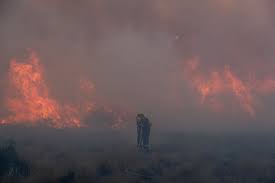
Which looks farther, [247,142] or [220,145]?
[247,142]

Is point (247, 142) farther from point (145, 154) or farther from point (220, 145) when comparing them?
point (145, 154)

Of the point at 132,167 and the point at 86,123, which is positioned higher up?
the point at 86,123

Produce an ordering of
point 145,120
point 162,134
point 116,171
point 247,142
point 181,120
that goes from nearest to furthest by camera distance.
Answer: point 116,171
point 145,120
point 247,142
point 162,134
point 181,120

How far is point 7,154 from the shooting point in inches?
1501

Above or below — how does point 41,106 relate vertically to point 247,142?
above

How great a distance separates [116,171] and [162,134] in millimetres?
54442

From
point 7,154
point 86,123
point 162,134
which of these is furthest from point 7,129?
point 7,154

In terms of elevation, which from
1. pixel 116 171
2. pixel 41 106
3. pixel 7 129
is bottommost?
pixel 116 171

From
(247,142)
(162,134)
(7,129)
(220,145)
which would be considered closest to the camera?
(220,145)

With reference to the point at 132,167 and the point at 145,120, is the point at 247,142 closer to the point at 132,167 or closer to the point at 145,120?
the point at 145,120

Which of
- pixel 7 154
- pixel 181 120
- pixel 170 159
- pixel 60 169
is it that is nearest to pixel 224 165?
pixel 170 159

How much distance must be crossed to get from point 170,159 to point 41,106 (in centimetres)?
5902

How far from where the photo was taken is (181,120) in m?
123

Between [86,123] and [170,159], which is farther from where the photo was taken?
[86,123]
